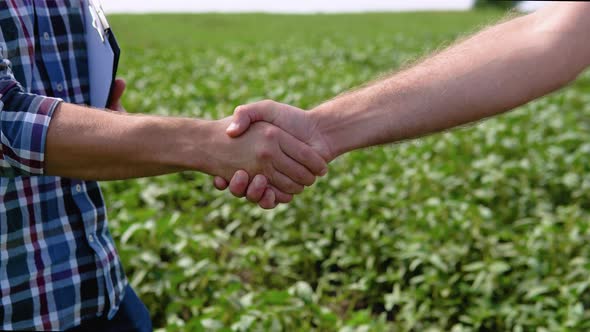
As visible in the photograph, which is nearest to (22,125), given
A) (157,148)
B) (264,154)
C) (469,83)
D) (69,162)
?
(69,162)

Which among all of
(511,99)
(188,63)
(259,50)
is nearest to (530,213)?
(511,99)

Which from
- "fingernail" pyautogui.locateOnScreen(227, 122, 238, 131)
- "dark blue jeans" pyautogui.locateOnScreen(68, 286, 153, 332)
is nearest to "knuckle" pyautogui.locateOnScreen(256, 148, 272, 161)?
"fingernail" pyautogui.locateOnScreen(227, 122, 238, 131)

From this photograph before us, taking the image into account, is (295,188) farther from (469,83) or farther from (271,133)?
(469,83)

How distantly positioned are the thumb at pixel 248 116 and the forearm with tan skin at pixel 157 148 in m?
0.03

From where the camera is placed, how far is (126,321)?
239 centimetres

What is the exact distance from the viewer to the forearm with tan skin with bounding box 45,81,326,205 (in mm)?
1874

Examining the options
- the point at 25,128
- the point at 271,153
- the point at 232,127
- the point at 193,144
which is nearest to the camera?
the point at 25,128

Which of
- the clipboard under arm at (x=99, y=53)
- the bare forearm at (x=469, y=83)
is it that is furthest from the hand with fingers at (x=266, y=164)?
the clipboard under arm at (x=99, y=53)

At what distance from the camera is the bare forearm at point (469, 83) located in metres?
1.99

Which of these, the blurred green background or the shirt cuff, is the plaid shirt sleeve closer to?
the shirt cuff

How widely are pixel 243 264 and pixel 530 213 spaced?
2.12 meters

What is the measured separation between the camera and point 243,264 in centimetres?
430

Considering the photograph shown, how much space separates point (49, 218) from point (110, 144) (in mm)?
396

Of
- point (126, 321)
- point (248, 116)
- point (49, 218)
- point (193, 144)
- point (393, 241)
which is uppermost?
point (248, 116)
